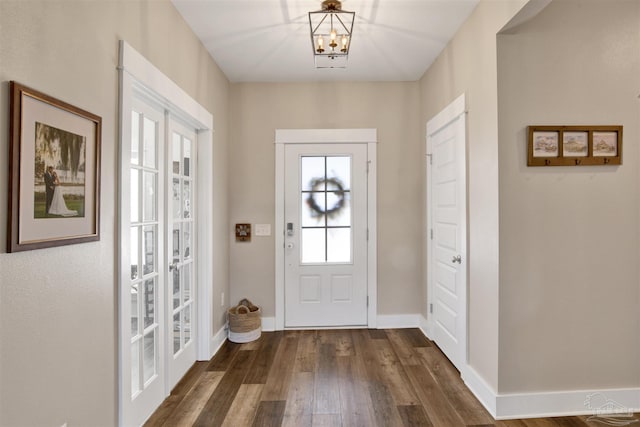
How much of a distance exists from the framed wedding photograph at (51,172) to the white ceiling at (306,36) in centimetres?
144

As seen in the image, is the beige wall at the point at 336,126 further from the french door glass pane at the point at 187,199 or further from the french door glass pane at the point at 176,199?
the french door glass pane at the point at 176,199

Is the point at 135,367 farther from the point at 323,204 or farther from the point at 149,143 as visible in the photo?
the point at 323,204

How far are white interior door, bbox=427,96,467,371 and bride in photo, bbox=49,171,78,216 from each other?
247 cm

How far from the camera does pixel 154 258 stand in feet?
7.66

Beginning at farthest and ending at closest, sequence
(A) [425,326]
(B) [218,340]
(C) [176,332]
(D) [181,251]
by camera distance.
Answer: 1. (A) [425,326]
2. (B) [218,340]
3. (D) [181,251]
4. (C) [176,332]

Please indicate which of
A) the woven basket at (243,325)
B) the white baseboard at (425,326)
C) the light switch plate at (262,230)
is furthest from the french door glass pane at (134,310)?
the white baseboard at (425,326)

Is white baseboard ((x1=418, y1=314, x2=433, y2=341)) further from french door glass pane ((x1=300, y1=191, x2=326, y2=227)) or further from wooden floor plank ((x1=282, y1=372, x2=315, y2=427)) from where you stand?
french door glass pane ((x1=300, y1=191, x2=326, y2=227))

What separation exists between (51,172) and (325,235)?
9.10 feet

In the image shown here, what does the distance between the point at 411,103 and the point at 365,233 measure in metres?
1.48

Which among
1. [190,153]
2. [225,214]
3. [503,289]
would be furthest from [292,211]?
[503,289]

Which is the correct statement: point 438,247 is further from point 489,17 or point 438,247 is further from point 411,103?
point 489,17

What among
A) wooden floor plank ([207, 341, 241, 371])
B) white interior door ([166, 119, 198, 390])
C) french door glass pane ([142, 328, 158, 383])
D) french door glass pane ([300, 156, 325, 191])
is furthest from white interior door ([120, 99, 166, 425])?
french door glass pane ([300, 156, 325, 191])

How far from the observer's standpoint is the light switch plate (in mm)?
3848

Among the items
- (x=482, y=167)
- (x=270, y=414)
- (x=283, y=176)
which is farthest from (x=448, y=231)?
(x=270, y=414)
